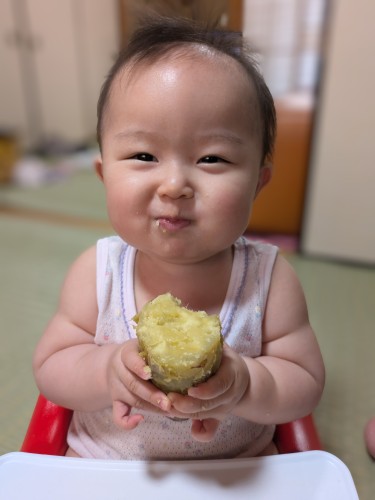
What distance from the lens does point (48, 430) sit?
0.63 meters

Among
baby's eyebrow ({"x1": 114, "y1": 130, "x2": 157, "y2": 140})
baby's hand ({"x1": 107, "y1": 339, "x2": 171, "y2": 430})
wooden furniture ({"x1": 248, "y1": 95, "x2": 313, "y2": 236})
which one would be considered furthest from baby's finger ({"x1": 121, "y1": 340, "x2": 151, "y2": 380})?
wooden furniture ({"x1": 248, "y1": 95, "x2": 313, "y2": 236})

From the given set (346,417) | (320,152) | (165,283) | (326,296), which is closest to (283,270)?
(165,283)

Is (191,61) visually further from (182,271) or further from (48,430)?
(48,430)

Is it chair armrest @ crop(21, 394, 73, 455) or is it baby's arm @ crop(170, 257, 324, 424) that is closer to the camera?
baby's arm @ crop(170, 257, 324, 424)

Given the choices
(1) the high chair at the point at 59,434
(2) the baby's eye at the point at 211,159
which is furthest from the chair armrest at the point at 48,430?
(2) the baby's eye at the point at 211,159

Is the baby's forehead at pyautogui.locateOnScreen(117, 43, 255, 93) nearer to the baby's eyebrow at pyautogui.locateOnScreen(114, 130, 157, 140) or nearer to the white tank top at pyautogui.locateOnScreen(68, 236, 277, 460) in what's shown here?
the baby's eyebrow at pyautogui.locateOnScreen(114, 130, 157, 140)

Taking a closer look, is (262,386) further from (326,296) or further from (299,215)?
(299,215)

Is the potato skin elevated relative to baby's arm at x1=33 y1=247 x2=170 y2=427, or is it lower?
elevated

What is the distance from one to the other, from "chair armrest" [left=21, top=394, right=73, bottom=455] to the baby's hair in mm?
376

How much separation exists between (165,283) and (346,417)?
19.9 inches

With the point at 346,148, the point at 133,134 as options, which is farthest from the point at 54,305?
the point at 346,148

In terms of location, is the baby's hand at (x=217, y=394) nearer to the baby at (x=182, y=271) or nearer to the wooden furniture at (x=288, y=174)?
the baby at (x=182, y=271)

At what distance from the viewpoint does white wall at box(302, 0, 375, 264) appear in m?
1.27

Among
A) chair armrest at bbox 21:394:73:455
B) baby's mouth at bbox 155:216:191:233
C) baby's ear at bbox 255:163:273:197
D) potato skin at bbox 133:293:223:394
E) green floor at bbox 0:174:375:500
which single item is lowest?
green floor at bbox 0:174:375:500
